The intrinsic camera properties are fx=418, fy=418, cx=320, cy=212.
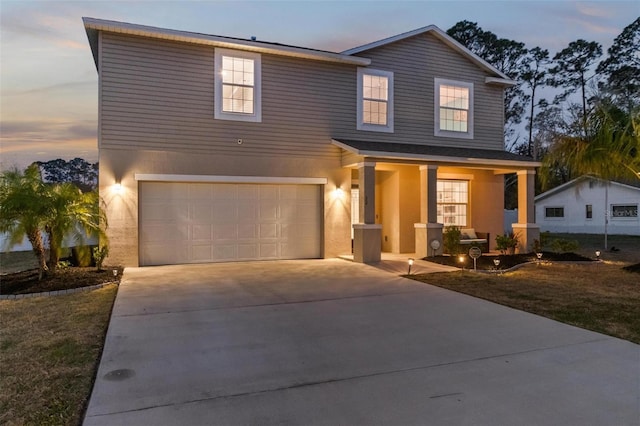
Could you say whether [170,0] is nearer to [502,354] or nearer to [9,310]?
[9,310]

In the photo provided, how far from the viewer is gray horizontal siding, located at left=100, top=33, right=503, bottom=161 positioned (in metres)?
9.91

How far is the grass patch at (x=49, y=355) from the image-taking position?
3.05 meters

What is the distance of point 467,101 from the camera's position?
1366cm

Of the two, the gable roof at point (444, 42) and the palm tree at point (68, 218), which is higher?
the gable roof at point (444, 42)

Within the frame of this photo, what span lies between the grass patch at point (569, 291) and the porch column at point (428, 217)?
226 centimetres

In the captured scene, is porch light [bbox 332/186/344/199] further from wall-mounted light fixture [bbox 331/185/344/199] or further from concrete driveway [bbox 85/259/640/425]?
concrete driveway [bbox 85/259/640/425]

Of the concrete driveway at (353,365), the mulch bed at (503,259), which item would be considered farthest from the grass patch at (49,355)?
the mulch bed at (503,259)

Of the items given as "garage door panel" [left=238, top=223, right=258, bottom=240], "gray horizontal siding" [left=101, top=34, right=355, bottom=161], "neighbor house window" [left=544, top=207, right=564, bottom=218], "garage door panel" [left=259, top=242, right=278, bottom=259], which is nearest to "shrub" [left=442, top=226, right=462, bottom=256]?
"gray horizontal siding" [left=101, top=34, right=355, bottom=161]

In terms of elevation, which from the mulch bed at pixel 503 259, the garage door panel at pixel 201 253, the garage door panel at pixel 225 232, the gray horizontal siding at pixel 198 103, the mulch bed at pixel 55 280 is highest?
the gray horizontal siding at pixel 198 103

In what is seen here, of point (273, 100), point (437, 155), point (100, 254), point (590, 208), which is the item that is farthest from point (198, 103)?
point (590, 208)

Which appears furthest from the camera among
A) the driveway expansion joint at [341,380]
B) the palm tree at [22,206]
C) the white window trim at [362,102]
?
the white window trim at [362,102]

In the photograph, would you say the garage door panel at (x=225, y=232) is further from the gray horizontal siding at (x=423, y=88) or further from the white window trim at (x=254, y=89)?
the gray horizontal siding at (x=423, y=88)

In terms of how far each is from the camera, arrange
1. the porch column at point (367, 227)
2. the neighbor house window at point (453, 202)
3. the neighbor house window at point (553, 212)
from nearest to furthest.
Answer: the porch column at point (367, 227) → the neighbor house window at point (453, 202) → the neighbor house window at point (553, 212)

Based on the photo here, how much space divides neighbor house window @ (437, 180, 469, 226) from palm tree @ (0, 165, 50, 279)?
10680 millimetres
